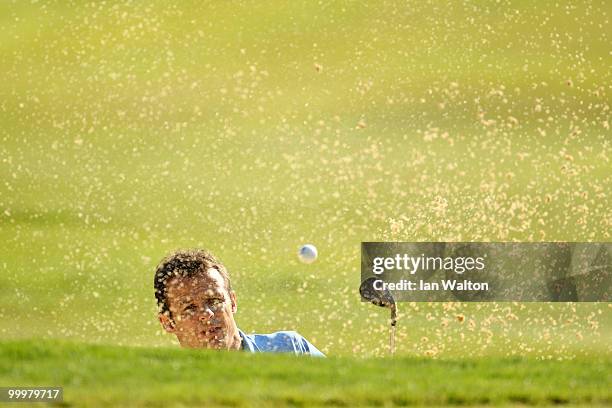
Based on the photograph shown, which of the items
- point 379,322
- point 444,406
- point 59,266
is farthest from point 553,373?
point 59,266

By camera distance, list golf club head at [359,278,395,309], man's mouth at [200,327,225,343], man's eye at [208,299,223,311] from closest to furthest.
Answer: man's mouth at [200,327,225,343] < man's eye at [208,299,223,311] < golf club head at [359,278,395,309]

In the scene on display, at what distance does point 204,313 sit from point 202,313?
1 centimetres

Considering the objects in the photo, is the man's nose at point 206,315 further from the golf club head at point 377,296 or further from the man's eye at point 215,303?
the golf club head at point 377,296

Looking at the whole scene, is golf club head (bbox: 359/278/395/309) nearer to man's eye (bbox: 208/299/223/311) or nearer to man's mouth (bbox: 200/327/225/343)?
man's eye (bbox: 208/299/223/311)

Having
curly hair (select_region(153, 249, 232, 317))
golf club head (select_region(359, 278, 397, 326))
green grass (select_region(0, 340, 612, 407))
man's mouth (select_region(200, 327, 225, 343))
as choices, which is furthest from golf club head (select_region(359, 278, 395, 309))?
green grass (select_region(0, 340, 612, 407))

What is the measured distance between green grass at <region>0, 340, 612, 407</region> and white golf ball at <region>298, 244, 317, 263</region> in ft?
8.08

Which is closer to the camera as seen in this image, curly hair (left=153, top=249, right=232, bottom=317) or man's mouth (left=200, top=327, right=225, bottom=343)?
man's mouth (left=200, top=327, right=225, bottom=343)

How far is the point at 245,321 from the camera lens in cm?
821

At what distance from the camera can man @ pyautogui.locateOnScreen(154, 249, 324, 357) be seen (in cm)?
635

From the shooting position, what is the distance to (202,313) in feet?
21.2

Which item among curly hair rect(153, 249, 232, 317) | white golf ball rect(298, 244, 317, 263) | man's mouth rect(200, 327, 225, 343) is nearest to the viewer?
man's mouth rect(200, 327, 225, 343)

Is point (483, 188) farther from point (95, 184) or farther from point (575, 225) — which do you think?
point (95, 184)

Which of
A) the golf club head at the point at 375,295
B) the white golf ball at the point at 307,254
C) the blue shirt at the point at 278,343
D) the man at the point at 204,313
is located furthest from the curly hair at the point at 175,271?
the golf club head at the point at 375,295

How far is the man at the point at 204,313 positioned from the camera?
635 centimetres
